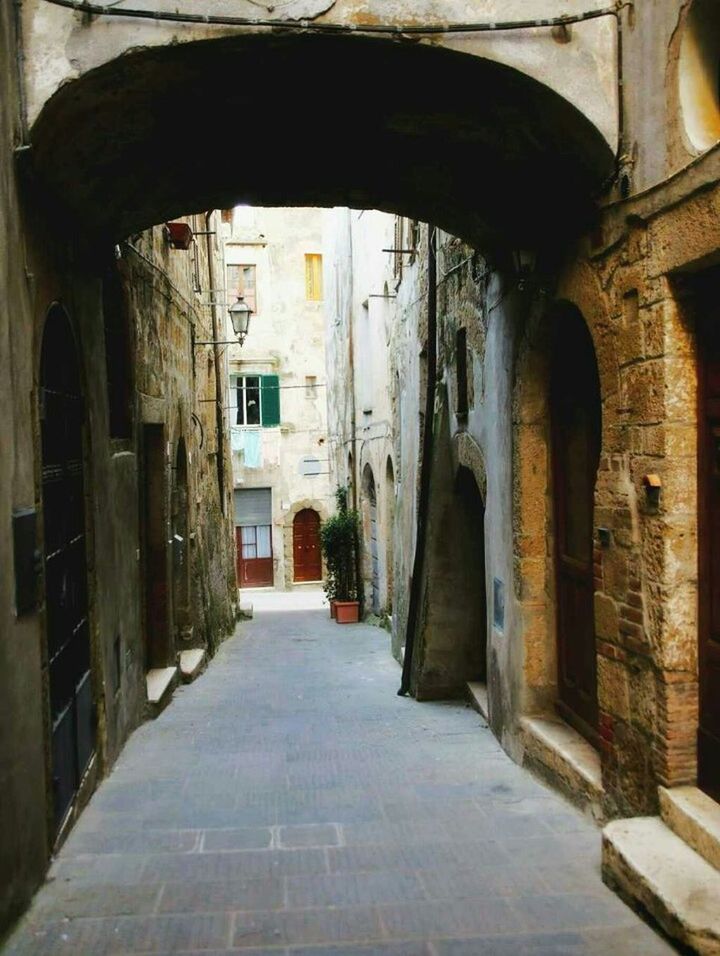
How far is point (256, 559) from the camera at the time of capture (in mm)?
27141

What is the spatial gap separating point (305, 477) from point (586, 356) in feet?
71.6

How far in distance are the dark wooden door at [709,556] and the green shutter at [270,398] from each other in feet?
73.3

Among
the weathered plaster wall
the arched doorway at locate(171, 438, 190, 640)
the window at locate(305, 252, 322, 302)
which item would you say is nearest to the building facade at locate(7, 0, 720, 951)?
the arched doorway at locate(171, 438, 190, 640)

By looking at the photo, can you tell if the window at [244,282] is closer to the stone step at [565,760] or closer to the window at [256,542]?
the window at [256,542]

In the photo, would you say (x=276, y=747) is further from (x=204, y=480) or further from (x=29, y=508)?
(x=204, y=480)

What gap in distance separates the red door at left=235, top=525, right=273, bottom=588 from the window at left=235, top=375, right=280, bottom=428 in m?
3.19

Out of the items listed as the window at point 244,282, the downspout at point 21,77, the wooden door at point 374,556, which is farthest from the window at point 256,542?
the downspout at point 21,77

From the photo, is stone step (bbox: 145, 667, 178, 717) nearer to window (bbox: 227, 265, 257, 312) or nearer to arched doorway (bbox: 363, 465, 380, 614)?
arched doorway (bbox: 363, 465, 380, 614)

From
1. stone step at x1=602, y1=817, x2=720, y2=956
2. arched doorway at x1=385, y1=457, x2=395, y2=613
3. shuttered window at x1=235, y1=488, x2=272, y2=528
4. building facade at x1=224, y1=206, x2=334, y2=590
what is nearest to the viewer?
stone step at x1=602, y1=817, x2=720, y2=956

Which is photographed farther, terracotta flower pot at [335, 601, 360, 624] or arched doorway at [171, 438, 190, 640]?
terracotta flower pot at [335, 601, 360, 624]

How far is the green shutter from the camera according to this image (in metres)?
25.6

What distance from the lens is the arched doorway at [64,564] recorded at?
170 inches

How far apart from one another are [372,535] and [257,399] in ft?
37.1

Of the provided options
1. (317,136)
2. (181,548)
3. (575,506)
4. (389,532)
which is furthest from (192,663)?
(317,136)
